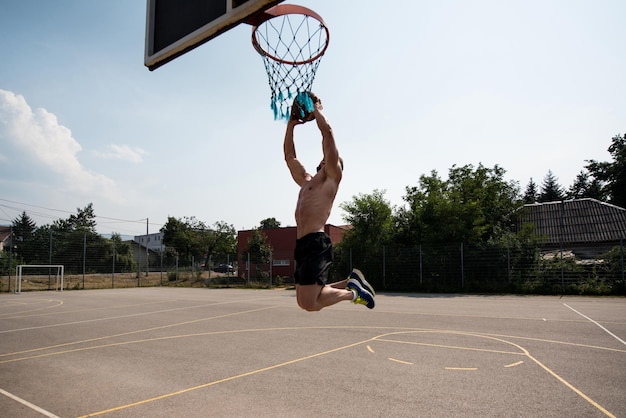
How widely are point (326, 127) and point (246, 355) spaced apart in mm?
5006

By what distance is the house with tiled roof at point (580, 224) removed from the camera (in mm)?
29812

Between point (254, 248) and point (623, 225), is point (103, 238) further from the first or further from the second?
point (623, 225)

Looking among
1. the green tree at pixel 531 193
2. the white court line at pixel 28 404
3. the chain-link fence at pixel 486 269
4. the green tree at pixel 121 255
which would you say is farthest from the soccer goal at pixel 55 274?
the green tree at pixel 531 193

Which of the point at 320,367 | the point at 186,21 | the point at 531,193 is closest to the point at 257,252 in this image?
the point at 320,367

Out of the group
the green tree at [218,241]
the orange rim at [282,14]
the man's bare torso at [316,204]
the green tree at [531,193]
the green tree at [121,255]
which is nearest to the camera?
the man's bare torso at [316,204]

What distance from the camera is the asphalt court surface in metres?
4.99

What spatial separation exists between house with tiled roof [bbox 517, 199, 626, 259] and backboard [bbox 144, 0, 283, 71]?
2924cm

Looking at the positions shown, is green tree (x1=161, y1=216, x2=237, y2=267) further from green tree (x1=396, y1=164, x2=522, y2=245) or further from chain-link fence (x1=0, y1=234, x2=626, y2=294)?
green tree (x1=396, y1=164, x2=522, y2=245)

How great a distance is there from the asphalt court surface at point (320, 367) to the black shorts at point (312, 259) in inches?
65.6

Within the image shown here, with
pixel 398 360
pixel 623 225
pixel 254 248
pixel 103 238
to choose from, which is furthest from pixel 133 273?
pixel 623 225

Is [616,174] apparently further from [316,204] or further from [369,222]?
[316,204]

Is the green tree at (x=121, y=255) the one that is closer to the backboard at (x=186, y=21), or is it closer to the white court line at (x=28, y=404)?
the white court line at (x=28, y=404)

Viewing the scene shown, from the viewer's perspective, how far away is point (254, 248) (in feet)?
111

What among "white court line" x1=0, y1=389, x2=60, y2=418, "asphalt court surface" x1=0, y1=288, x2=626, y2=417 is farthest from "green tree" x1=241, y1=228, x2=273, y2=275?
"white court line" x1=0, y1=389, x2=60, y2=418
